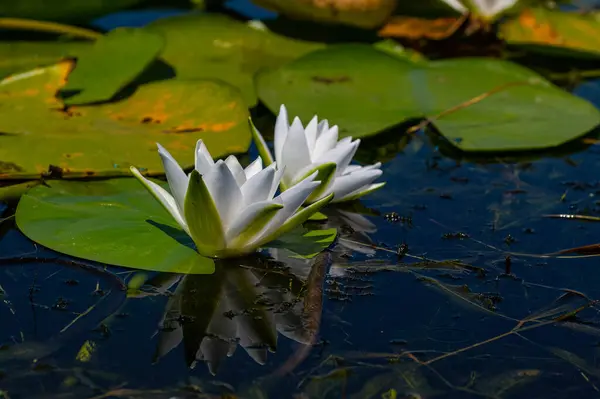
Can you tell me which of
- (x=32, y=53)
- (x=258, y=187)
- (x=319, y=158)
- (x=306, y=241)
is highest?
(x=258, y=187)

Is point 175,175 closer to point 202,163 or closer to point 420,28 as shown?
point 202,163

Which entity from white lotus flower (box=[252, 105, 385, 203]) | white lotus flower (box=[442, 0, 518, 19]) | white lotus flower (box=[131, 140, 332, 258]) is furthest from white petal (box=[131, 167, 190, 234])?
white lotus flower (box=[442, 0, 518, 19])

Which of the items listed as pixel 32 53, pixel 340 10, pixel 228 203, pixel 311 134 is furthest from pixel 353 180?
pixel 340 10

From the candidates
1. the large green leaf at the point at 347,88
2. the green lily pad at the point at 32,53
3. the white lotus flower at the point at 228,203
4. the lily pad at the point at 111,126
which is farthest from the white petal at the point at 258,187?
the green lily pad at the point at 32,53

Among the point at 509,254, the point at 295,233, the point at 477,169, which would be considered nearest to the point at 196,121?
the point at 295,233

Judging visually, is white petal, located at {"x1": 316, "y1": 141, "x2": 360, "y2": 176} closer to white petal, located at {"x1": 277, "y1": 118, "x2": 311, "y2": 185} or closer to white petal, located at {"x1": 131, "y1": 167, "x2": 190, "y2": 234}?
white petal, located at {"x1": 277, "y1": 118, "x2": 311, "y2": 185}
